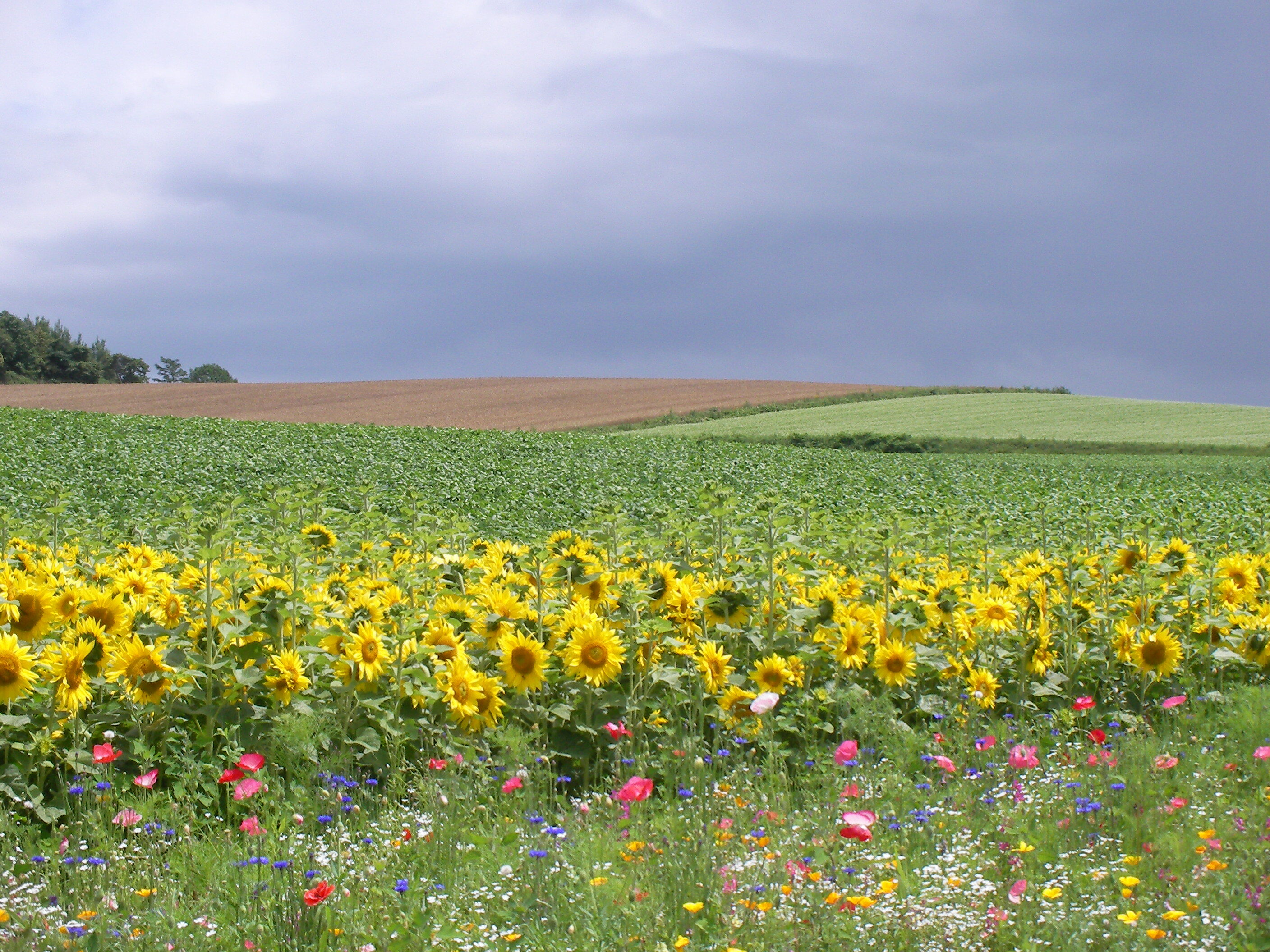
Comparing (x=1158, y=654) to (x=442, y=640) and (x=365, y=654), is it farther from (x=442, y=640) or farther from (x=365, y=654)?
(x=365, y=654)

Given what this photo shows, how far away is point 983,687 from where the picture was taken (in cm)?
572

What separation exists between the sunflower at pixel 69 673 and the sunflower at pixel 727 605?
289 centimetres

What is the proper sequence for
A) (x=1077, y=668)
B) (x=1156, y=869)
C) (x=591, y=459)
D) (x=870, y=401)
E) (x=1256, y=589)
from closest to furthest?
(x=1156, y=869) → (x=1077, y=668) → (x=1256, y=589) → (x=591, y=459) → (x=870, y=401)

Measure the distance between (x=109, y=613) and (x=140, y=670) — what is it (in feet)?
1.04

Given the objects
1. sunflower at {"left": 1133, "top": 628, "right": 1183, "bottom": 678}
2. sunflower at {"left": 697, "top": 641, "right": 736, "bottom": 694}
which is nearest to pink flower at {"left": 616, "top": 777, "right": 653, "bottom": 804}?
sunflower at {"left": 697, "top": 641, "right": 736, "bottom": 694}

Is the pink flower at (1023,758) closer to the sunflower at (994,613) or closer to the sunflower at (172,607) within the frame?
the sunflower at (994,613)

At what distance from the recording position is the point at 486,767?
181 inches

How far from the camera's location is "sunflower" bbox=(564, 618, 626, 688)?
15.8 ft

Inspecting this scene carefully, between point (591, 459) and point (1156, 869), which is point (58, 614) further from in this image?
point (591, 459)

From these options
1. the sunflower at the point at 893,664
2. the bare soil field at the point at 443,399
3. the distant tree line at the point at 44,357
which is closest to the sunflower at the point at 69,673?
the sunflower at the point at 893,664

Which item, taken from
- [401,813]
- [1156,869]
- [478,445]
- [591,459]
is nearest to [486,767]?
[401,813]

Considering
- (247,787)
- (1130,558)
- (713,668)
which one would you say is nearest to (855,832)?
(713,668)

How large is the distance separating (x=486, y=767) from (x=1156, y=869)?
2631 mm

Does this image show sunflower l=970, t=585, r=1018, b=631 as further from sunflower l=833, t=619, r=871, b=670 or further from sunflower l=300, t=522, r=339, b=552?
sunflower l=300, t=522, r=339, b=552
